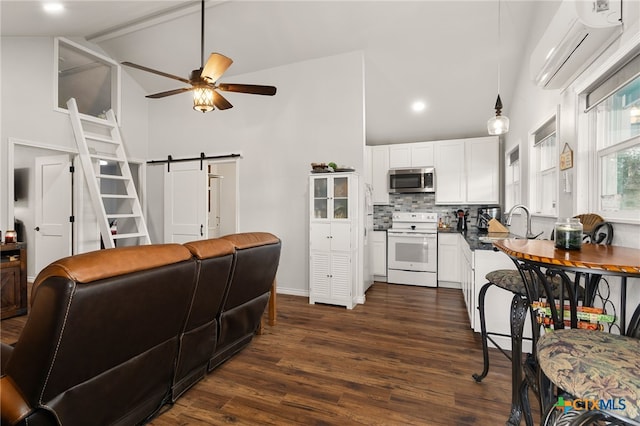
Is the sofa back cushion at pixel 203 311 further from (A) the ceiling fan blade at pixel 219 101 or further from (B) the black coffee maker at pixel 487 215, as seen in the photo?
(B) the black coffee maker at pixel 487 215

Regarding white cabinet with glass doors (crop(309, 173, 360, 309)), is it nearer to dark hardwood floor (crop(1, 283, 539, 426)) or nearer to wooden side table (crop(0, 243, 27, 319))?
dark hardwood floor (crop(1, 283, 539, 426))

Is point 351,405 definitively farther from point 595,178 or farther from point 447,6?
point 447,6

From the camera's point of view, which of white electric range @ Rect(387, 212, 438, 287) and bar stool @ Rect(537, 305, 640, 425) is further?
white electric range @ Rect(387, 212, 438, 287)

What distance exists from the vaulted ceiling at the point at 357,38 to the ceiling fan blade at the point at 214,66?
137cm

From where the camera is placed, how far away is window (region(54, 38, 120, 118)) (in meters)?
4.38

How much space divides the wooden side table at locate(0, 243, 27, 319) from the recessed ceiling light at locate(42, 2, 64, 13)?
2.64 meters

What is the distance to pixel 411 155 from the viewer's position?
17.2 ft

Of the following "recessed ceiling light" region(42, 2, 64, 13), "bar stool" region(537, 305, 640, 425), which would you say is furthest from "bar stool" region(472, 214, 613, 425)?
"recessed ceiling light" region(42, 2, 64, 13)

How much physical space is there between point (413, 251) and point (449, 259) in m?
0.55

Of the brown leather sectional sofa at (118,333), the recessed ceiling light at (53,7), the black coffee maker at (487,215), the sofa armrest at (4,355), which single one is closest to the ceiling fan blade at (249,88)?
the brown leather sectional sofa at (118,333)

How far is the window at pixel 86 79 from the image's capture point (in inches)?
172

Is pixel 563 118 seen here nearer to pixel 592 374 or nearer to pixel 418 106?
pixel 592 374

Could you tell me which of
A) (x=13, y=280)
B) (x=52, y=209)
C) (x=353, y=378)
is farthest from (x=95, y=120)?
(x=353, y=378)

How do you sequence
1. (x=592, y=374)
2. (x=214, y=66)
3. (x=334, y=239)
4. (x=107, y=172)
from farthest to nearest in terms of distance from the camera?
1. (x=107, y=172)
2. (x=334, y=239)
3. (x=214, y=66)
4. (x=592, y=374)
